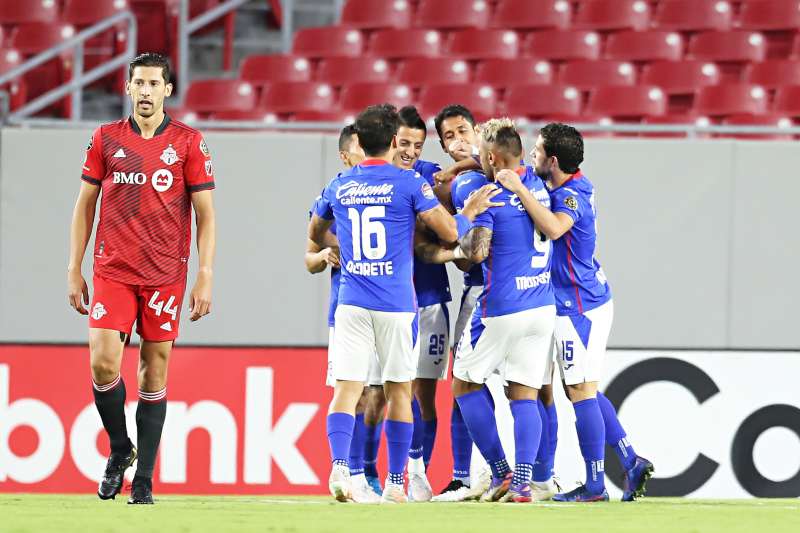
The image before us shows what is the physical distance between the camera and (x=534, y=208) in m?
6.45

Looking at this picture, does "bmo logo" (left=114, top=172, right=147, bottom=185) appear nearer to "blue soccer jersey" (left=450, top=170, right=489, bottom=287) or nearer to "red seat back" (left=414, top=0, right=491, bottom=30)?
"blue soccer jersey" (left=450, top=170, right=489, bottom=287)

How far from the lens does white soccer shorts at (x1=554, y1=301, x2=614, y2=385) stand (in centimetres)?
675

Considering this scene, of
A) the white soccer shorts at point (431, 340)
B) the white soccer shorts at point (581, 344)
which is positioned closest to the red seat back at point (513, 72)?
the white soccer shorts at point (431, 340)

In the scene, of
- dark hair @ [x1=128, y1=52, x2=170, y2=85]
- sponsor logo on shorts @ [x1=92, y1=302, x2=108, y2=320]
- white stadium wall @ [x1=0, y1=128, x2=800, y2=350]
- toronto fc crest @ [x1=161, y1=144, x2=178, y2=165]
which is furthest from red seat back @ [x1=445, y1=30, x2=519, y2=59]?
sponsor logo on shorts @ [x1=92, y1=302, x2=108, y2=320]

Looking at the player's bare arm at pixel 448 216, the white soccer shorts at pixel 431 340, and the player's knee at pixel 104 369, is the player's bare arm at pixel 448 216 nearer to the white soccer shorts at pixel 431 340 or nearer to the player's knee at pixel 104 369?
the white soccer shorts at pixel 431 340

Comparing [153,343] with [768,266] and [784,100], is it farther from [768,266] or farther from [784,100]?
[784,100]

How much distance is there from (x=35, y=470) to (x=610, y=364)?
3.90 m

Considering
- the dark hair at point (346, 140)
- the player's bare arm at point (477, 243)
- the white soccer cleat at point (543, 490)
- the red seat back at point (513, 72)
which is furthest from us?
the red seat back at point (513, 72)

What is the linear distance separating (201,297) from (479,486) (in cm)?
196

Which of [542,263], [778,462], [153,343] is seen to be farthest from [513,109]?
[153,343]

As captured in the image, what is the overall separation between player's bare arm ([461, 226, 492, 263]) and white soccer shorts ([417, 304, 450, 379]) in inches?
27.1

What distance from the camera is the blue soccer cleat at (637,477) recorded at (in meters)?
6.87

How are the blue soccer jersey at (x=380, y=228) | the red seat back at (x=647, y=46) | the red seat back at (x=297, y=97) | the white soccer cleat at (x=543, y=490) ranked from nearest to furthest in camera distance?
the blue soccer jersey at (x=380, y=228) < the white soccer cleat at (x=543, y=490) < the red seat back at (x=297, y=97) < the red seat back at (x=647, y=46)

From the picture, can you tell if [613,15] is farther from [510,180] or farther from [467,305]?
[510,180]
